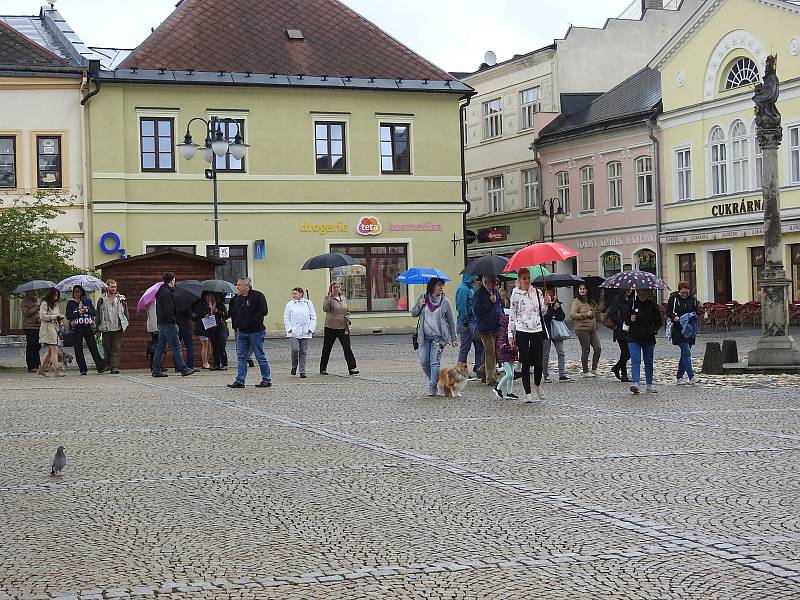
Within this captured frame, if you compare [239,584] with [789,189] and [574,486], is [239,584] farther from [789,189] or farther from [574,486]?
[789,189]

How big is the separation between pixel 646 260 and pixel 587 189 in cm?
478

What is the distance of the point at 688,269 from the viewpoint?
47.5m

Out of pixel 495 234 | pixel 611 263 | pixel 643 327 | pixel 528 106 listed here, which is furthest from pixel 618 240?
pixel 643 327

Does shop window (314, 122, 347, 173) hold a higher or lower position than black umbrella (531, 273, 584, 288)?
higher

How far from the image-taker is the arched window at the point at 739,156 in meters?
44.1

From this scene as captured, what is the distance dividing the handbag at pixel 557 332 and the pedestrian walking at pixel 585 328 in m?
0.53

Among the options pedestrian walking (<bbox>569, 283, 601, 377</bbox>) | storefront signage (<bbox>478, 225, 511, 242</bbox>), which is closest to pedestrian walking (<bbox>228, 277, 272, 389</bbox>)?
pedestrian walking (<bbox>569, 283, 601, 377</bbox>)

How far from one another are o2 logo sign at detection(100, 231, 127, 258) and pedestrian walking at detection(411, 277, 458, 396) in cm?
2384

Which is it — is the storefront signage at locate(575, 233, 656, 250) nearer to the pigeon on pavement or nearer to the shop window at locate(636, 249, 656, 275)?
the shop window at locate(636, 249, 656, 275)

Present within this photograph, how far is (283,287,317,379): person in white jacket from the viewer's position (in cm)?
2331

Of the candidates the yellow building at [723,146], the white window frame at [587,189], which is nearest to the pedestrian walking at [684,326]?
the yellow building at [723,146]

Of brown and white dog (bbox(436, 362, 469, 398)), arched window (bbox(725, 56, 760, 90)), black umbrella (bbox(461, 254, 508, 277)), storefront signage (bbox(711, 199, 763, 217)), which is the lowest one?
brown and white dog (bbox(436, 362, 469, 398))

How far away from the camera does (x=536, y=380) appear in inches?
689

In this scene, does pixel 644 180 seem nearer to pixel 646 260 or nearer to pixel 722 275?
pixel 646 260
